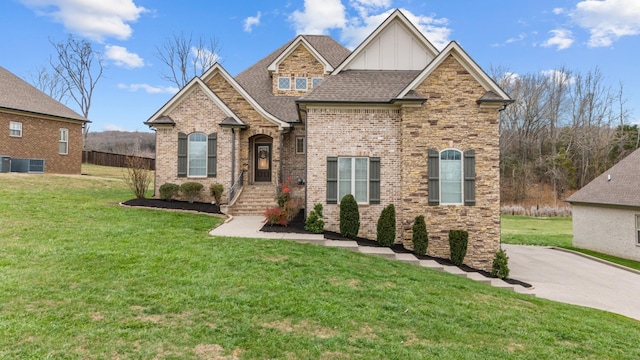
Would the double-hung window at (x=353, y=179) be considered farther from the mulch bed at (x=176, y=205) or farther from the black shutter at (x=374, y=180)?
the mulch bed at (x=176, y=205)

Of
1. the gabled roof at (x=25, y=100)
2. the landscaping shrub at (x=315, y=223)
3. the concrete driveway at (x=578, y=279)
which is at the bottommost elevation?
the concrete driveway at (x=578, y=279)

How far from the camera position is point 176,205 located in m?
13.8

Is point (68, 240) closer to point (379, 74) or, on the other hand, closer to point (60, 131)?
point (379, 74)

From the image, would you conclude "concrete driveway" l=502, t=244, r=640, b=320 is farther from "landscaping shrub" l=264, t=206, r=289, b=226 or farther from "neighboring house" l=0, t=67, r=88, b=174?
"neighboring house" l=0, t=67, r=88, b=174

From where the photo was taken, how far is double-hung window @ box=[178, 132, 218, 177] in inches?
589

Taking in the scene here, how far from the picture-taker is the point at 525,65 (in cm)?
4238

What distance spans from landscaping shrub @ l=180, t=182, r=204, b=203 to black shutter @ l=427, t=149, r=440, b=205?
984cm

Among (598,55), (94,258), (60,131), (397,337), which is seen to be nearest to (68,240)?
(94,258)

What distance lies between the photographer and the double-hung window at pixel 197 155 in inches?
589

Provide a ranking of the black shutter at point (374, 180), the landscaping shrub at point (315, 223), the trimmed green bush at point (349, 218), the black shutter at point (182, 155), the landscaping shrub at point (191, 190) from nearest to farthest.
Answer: the landscaping shrub at point (315, 223)
the trimmed green bush at point (349, 218)
the black shutter at point (374, 180)
the landscaping shrub at point (191, 190)
the black shutter at point (182, 155)

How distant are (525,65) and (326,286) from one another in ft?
158

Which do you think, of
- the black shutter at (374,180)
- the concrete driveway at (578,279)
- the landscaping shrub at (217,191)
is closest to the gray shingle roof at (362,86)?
the black shutter at (374,180)

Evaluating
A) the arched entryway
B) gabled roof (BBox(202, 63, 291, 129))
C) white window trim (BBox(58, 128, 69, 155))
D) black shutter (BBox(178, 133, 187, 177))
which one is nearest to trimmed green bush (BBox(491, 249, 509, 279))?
gabled roof (BBox(202, 63, 291, 129))

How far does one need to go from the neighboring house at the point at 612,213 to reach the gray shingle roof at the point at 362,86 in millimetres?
13439
